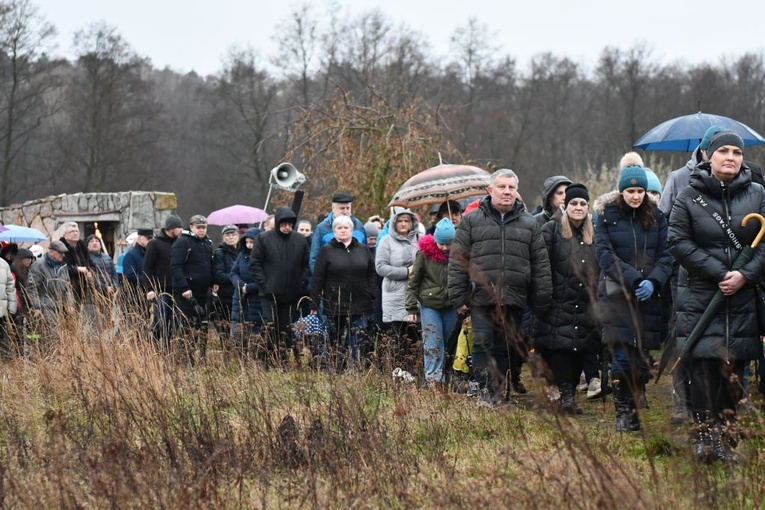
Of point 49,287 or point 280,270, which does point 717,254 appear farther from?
point 49,287

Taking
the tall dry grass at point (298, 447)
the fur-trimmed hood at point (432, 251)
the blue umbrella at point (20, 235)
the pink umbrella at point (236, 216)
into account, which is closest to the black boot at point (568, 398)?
the tall dry grass at point (298, 447)

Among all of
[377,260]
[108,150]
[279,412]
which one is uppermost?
[108,150]

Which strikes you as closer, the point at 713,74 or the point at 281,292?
the point at 281,292

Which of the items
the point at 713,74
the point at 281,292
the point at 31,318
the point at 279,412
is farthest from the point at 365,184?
the point at 713,74

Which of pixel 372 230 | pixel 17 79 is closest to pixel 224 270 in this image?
pixel 372 230

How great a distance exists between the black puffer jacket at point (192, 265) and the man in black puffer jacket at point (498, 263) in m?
4.53

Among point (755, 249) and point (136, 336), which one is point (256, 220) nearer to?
point (136, 336)

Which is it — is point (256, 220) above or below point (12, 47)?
below

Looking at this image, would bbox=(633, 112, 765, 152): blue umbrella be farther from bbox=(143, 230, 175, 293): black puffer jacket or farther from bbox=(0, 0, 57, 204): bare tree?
bbox=(0, 0, 57, 204): bare tree

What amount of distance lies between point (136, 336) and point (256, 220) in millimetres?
10126

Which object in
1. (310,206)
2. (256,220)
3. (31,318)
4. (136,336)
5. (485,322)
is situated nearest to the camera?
(485,322)

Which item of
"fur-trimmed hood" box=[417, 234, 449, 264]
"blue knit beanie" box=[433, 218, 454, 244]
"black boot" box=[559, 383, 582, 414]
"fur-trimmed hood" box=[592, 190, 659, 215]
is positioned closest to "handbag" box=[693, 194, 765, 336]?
"fur-trimmed hood" box=[592, 190, 659, 215]

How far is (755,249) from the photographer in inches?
234

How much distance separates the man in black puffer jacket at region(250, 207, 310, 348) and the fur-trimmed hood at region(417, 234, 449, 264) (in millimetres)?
2019
